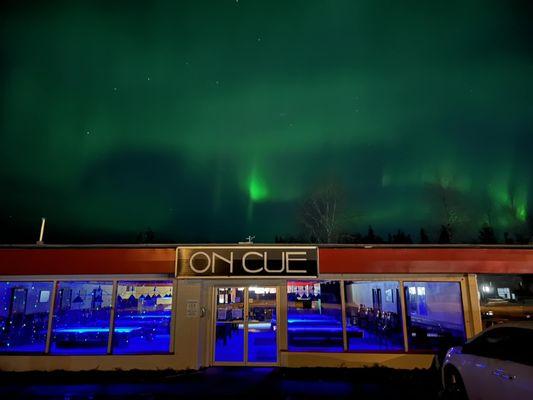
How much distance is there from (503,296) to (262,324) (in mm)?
7378

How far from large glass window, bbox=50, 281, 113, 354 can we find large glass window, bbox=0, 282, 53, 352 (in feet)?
1.29

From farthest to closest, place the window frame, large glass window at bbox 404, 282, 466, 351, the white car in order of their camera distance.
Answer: large glass window at bbox 404, 282, 466, 351 → the window frame → the white car

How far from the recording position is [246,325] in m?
11.6

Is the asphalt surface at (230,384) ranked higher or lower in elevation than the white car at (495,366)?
lower

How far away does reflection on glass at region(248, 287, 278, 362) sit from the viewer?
1147 centimetres

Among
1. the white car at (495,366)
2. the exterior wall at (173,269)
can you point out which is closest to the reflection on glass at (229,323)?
the exterior wall at (173,269)

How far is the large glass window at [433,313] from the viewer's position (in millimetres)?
11298

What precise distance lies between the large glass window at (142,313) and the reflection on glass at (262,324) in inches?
96.3

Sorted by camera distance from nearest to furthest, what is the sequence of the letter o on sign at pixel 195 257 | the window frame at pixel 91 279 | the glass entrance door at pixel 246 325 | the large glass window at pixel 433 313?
the letter o on sign at pixel 195 257 < the window frame at pixel 91 279 < the large glass window at pixel 433 313 < the glass entrance door at pixel 246 325

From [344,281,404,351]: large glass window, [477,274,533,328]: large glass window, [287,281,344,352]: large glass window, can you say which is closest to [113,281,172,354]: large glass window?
[287,281,344,352]: large glass window

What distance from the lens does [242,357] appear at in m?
11.3

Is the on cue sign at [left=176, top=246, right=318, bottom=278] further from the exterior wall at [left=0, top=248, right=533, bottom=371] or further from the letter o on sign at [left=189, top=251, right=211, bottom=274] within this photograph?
the exterior wall at [left=0, top=248, right=533, bottom=371]

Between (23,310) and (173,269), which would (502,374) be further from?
(23,310)

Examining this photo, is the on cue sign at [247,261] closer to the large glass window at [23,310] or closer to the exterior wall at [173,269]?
the exterior wall at [173,269]
